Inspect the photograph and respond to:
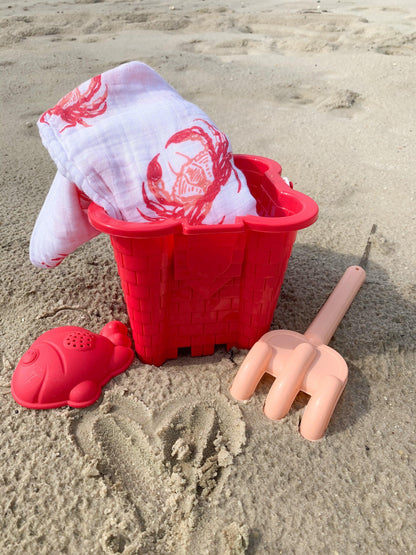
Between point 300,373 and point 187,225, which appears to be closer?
point 187,225

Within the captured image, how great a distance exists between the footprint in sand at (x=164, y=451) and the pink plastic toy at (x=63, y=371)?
0.05 meters

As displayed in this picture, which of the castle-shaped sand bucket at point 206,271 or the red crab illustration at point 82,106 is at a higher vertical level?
the red crab illustration at point 82,106

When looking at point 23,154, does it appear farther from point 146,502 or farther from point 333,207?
point 146,502

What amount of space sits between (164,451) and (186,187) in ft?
1.74

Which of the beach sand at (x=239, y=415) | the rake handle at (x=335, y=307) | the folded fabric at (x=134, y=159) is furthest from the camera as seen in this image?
the rake handle at (x=335, y=307)

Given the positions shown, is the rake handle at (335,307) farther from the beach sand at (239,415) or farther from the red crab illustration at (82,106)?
the red crab illustration at (82,106)

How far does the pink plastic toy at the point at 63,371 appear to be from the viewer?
38.8 inches

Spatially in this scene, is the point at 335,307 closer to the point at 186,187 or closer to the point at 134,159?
the point at 186,187

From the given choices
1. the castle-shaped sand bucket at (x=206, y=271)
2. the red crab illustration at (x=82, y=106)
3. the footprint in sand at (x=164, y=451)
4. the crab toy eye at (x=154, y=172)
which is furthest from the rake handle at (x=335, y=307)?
the red crab illustration at (x=82, y=106)

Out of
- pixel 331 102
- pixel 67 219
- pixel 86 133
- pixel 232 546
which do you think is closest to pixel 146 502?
pixel 232 546

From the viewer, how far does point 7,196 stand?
5.74 ft

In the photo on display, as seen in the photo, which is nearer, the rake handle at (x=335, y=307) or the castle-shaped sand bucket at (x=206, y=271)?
the castle-shaped sand bucket at (x=206, y=271)

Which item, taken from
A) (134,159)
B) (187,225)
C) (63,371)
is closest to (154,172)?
(134,159)

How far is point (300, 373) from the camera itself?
3.26ft
